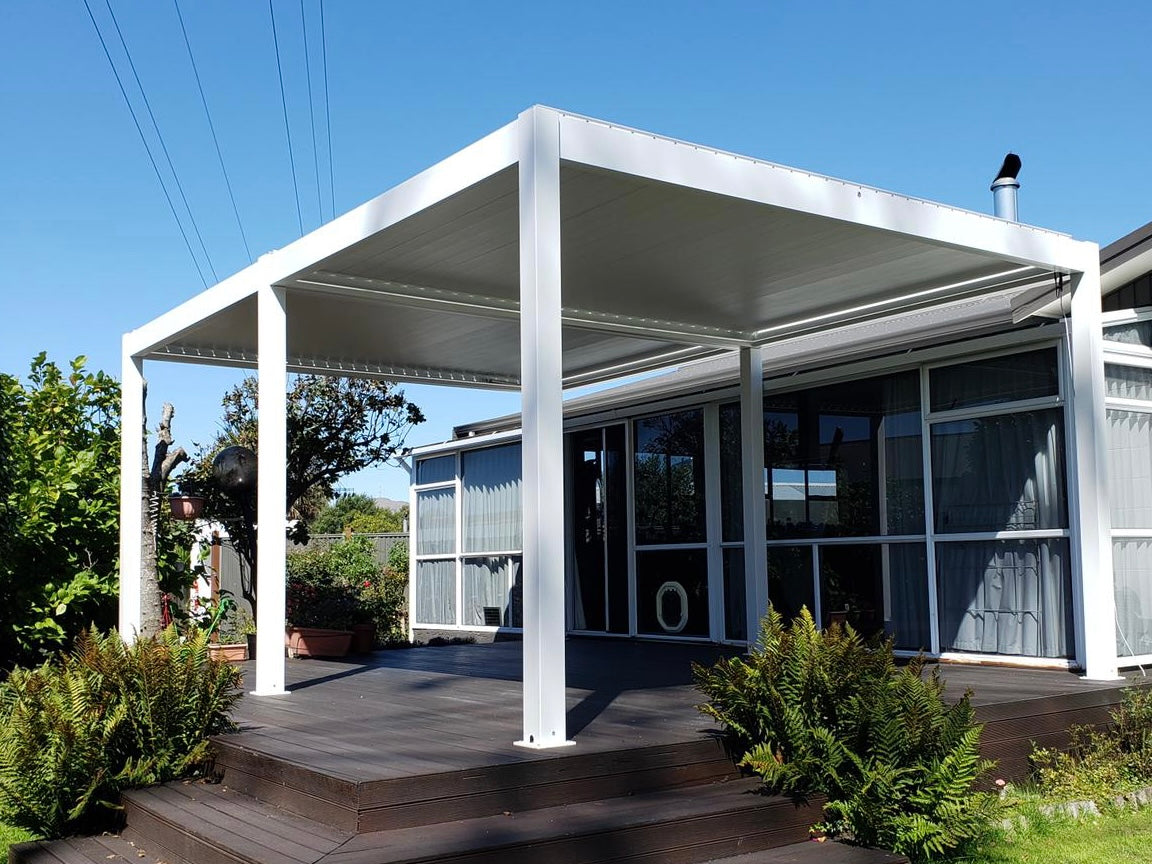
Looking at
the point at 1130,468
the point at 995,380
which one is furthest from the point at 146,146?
the point at 1130,468

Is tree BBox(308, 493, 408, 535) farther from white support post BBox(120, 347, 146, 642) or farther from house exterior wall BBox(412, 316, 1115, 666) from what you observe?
white support post BBox(120, 347, 146, 642)

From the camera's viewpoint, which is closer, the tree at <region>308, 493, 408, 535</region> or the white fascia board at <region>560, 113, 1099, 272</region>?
the white fascia board at <region>560, 113, 1099, 272</region>

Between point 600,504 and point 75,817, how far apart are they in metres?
8.11

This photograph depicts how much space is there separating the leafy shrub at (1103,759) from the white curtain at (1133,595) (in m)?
1.37

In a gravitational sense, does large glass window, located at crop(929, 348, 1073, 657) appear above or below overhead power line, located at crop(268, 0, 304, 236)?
below

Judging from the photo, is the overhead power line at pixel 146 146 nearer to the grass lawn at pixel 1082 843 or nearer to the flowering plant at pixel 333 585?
the flowering plant at pixel 333 585

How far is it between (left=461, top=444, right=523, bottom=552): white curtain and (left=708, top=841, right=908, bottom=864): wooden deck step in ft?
30.3

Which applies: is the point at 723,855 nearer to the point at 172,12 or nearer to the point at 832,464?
the point at 832,464

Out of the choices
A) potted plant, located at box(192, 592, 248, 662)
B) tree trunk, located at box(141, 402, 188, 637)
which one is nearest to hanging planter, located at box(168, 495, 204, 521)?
tree trunk, located at box(141, 402, 188, 637)

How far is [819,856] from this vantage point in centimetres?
463

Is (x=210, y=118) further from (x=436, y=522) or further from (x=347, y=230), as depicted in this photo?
(x=347, y=230)

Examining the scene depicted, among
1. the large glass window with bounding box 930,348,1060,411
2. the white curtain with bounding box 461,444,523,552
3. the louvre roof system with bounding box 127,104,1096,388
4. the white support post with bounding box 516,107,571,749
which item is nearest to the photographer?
the white support post with bounding box 516,107,571,749

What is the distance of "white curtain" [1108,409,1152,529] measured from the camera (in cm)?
838

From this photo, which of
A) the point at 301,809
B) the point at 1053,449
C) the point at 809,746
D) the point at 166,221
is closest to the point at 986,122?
the point at 1053,449
